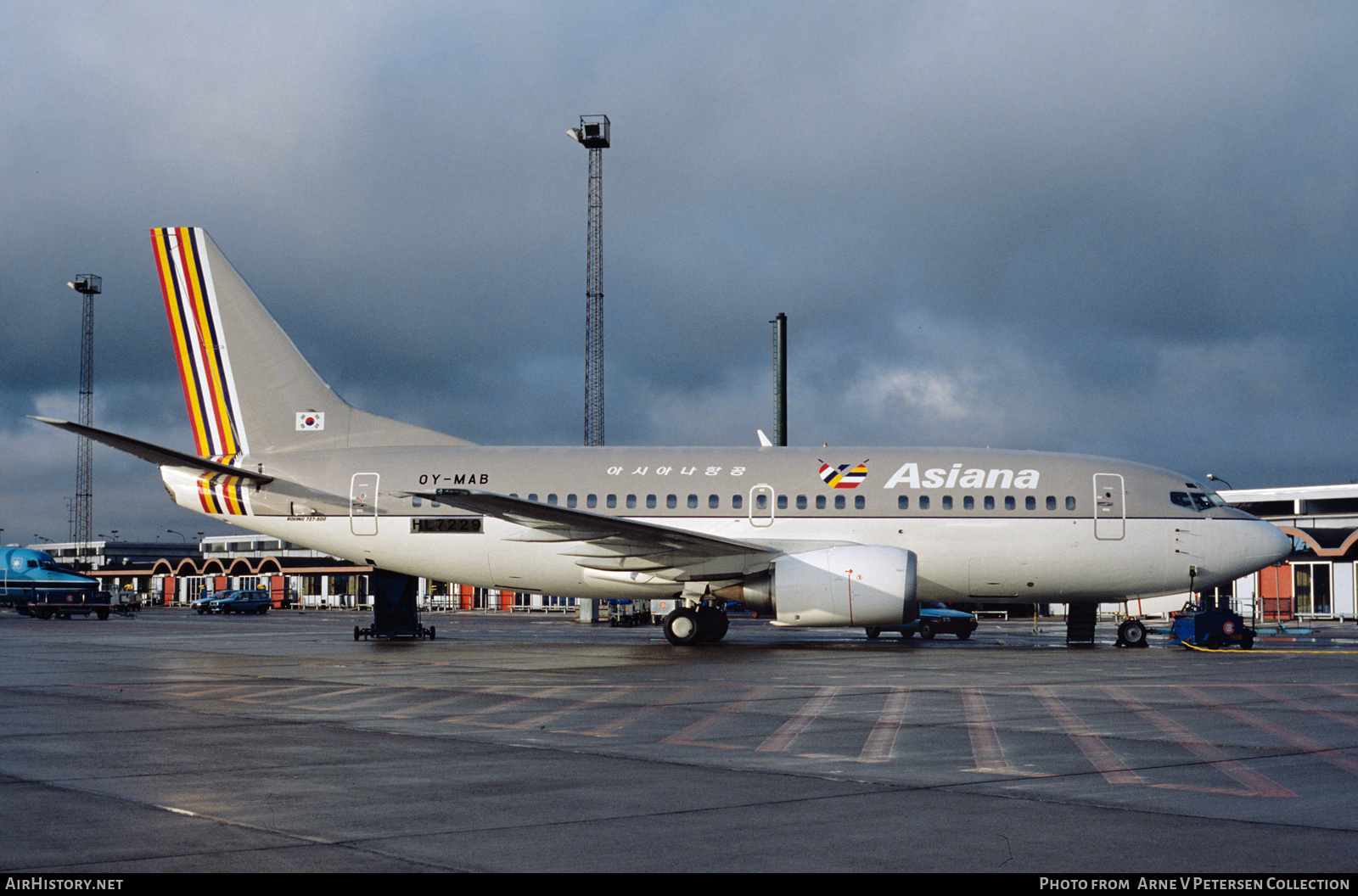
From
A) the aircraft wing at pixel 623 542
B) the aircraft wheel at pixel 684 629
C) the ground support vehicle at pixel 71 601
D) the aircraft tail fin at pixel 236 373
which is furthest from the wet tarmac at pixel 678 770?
the ground support vehicle at pixel 71 601

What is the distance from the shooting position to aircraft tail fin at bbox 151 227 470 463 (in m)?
27.4

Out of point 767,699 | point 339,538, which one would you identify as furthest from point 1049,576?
point 339,538

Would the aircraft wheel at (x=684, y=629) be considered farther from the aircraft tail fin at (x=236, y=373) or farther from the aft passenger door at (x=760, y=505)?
the aircraft tail fin at (x=236, y=373)

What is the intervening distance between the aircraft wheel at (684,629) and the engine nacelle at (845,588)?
7.62 feet

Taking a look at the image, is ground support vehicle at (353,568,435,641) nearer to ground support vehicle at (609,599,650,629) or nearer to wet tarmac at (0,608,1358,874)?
ground support vehicle at (609,599,650,629)

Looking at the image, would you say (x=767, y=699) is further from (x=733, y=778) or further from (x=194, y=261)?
(x=194, y=261)

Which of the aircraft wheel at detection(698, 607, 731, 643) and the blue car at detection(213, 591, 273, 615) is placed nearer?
the aircraft wheel at detection(698, 607, 731, 643)

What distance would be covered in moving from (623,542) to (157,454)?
9.99m

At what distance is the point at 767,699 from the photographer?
1376 cm

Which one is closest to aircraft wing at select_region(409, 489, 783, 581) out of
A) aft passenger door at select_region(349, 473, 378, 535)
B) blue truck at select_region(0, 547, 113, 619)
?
aft passenger door at select_region(349, 473, 378, 535)

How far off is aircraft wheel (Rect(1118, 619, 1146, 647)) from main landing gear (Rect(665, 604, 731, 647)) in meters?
8.59

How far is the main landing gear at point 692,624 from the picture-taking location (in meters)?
25.2

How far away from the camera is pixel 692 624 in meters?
25.2

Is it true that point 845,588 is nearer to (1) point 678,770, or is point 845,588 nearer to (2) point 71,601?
(1) point 678,770
